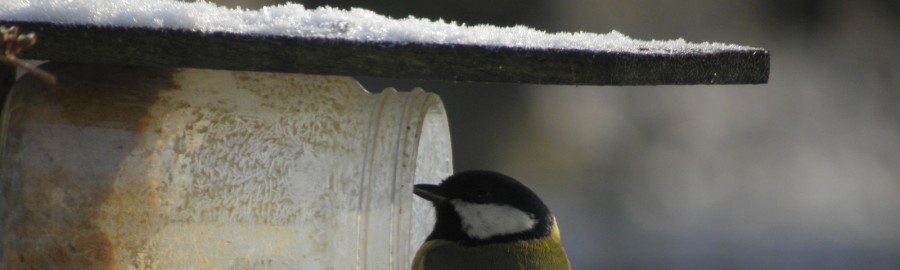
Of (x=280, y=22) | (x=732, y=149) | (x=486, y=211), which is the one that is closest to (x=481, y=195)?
(x=486, y=211)

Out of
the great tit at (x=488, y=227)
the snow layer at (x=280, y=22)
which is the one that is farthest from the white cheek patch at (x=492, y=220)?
the snow layer at (x=280, y=22)

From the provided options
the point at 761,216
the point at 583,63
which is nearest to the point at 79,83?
the point at 583,63

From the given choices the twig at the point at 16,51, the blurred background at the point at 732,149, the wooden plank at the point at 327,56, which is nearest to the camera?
the twig at the point at 16,51

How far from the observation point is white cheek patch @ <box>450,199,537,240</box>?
6.98ft

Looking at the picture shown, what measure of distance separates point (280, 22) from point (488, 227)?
2.54ft

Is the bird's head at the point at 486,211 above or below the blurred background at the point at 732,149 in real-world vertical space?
below

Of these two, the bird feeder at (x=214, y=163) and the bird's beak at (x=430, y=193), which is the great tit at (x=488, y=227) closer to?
the bird's beak at (x=430, y=193)

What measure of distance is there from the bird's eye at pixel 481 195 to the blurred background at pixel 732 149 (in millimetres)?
2799

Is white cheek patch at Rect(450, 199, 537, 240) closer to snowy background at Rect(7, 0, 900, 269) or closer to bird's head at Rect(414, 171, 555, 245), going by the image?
bird's head at Rect(414, 171, 555, 245)

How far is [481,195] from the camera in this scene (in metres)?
2.13

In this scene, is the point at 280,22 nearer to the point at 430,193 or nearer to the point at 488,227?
the point at 430,193

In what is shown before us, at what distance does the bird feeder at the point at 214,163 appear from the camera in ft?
5.35

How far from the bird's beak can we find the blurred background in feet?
9.35

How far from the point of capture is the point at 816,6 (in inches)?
204
